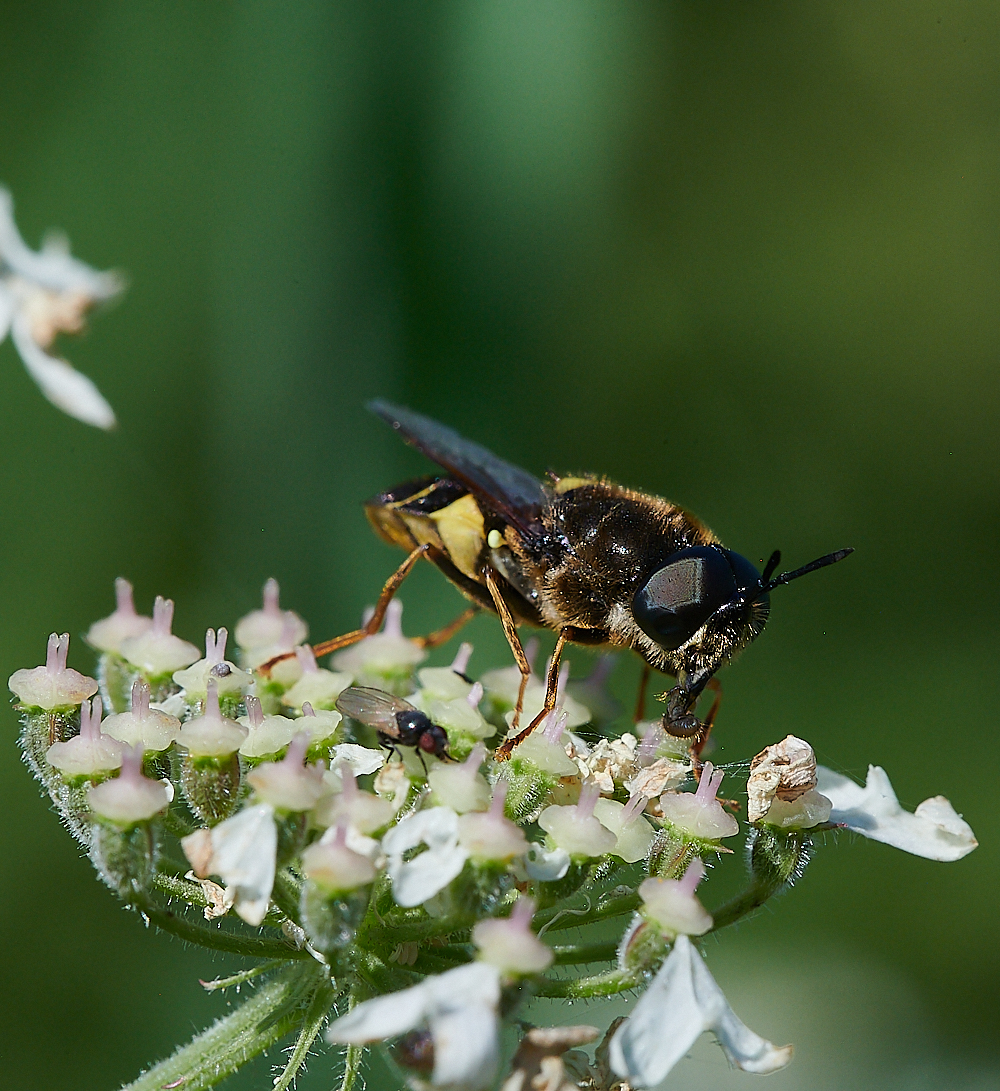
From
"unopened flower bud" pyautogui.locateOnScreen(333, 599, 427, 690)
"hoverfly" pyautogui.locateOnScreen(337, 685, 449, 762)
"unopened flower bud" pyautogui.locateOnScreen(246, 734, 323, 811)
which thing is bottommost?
"unopened flower bud" pyautogui.locateOnScreen(246, 734, 323, 811)

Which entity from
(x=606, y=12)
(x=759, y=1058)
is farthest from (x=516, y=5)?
(x=759, y=1058)

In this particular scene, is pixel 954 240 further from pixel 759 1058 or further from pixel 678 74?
pixel 759 1058

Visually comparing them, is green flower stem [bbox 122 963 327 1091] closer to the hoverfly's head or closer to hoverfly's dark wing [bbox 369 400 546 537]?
the hoverfly's head

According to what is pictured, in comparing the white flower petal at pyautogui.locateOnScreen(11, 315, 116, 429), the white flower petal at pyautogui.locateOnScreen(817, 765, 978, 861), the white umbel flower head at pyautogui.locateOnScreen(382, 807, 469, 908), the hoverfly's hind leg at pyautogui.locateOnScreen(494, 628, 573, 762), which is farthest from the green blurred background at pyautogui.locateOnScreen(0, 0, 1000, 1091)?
the white flower petal at pyautogui.locateOnScreen(11, 315, 116, 429)

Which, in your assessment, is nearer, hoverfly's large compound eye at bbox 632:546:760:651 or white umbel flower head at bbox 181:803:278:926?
white umbel flower head at bbox 181:803:278:926

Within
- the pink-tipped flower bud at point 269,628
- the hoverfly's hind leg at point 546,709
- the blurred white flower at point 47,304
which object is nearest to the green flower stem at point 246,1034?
the hoverfly's hind leg at point 546,709

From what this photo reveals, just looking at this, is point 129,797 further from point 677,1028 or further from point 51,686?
point 677,1028

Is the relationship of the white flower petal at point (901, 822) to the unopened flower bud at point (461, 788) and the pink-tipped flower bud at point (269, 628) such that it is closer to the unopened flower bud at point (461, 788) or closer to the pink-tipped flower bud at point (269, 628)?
the unopened flower bud at point (461, 788)
